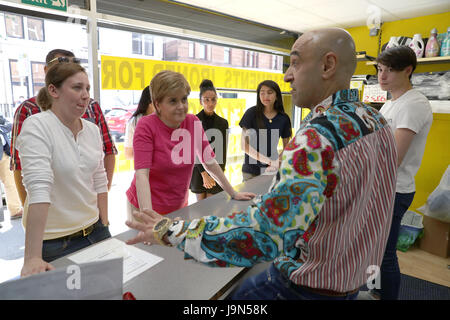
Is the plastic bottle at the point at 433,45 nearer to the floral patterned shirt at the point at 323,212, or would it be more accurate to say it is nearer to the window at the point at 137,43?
the window at the point at 137,43

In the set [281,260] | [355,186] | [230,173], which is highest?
[355,186]

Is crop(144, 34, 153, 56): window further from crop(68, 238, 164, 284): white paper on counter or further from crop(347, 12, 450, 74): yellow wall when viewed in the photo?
crop(347, 12, 450, 74): yellow wall

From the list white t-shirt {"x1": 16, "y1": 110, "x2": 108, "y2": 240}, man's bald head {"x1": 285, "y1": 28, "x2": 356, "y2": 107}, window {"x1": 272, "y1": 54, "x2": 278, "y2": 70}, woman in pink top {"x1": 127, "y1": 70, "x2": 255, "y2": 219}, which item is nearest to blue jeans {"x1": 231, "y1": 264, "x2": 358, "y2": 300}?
man's bald head {"x1": 285, "y1": 28, "x2": 356, "y2": 107}

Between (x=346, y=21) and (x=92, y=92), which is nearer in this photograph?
(x=92, y=92)

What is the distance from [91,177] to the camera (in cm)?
146

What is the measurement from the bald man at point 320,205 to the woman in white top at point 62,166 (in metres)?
0.54

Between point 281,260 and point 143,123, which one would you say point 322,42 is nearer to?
point 281,260

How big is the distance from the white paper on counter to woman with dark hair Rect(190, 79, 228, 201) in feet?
5.38

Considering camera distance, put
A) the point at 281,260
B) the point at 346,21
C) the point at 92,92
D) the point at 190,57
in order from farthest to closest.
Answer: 1. the point at 346,21
2. the point at 190,57
3. the point at 92,92
4. the point at 281,260

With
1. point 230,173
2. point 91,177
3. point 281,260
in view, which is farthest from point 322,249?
point 230,173

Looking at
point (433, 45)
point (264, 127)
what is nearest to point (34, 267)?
point (264, 127)

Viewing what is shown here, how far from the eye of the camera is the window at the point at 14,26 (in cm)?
273

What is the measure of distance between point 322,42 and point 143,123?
3.58ft

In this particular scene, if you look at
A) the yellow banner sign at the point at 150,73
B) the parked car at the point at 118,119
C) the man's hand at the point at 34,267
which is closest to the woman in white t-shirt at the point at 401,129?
the man's hand at the point at 34,267
